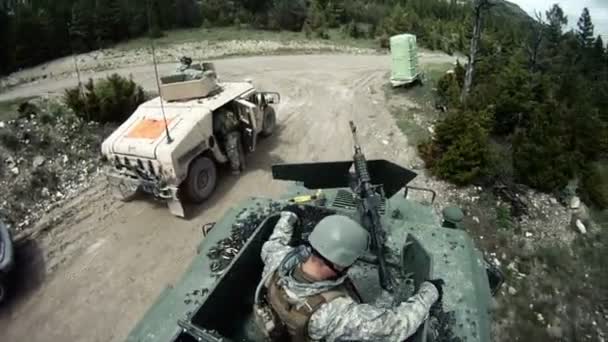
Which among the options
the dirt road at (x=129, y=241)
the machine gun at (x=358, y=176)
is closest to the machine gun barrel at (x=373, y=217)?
the machine gun at (x=358, y=176)

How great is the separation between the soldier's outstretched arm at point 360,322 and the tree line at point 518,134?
706cm

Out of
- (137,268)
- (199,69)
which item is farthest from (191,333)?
(199,69)

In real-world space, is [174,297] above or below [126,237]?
above

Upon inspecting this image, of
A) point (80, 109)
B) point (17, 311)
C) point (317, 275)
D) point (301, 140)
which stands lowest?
point (17, 311)

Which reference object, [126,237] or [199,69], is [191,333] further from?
[199,69]

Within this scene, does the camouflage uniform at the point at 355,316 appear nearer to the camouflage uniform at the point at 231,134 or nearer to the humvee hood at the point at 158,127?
the humvee hood at the point at 158,127

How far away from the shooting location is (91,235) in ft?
27.6

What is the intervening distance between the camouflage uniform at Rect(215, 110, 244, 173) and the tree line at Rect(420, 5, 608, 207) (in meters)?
4.00

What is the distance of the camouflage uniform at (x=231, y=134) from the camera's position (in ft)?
29.6

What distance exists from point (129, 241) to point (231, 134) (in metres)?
2.66

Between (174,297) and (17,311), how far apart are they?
14.5 ft

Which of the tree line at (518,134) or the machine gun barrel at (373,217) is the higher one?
the machine gun barrel at (373,217)

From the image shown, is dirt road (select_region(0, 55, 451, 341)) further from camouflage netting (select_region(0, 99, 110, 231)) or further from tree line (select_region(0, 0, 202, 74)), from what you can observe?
tree line (select_region(0, 0, 202, 74))

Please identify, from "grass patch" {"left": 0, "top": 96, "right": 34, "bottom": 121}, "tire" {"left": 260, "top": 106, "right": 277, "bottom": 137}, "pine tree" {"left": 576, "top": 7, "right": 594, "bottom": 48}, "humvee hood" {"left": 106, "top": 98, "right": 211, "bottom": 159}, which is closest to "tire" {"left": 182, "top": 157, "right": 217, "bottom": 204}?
"humvee hood" {"left": 106, "top": 98, "right": 211, "bottom": 159}
